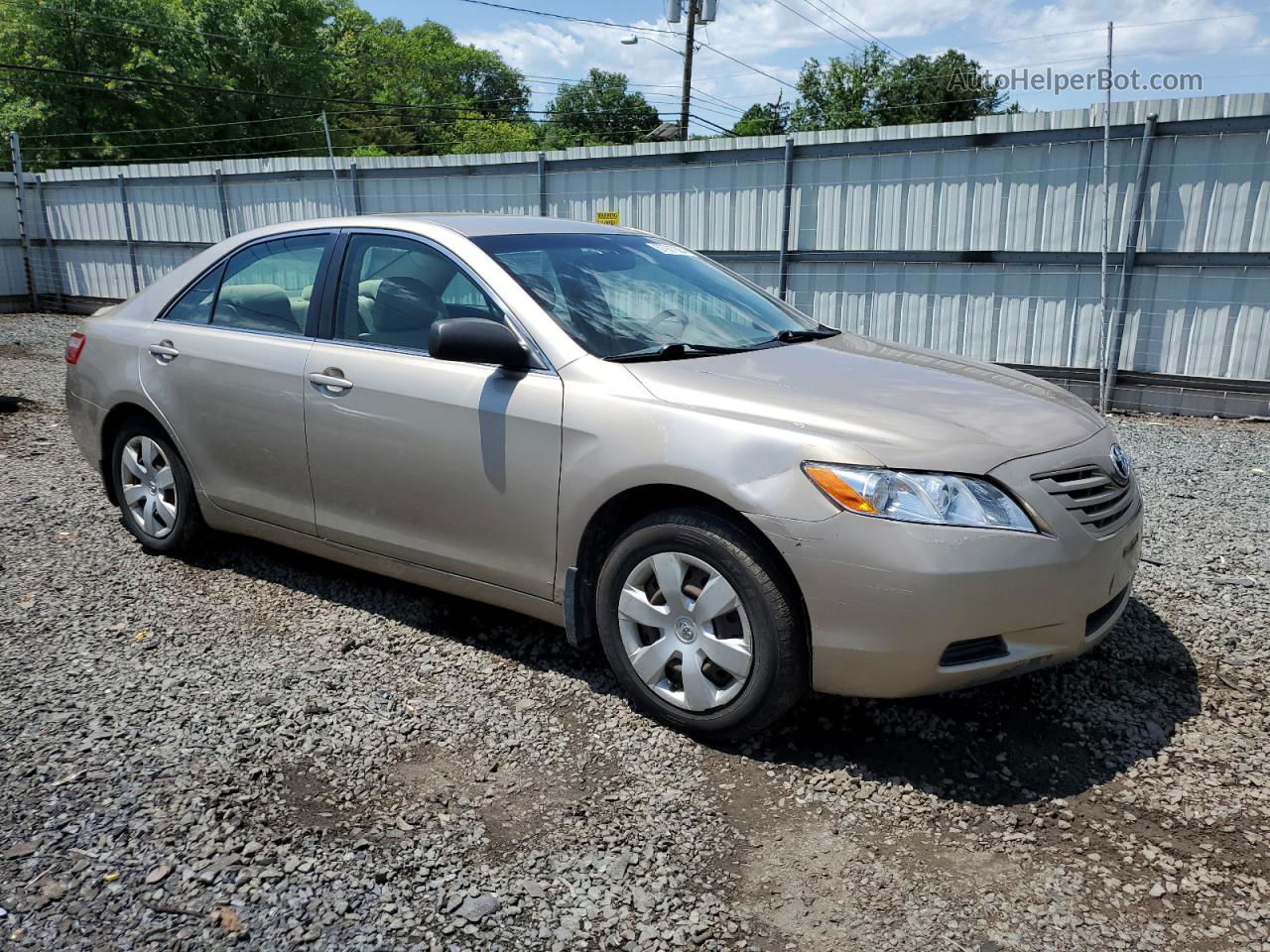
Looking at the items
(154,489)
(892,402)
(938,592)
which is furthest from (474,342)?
(154,489)

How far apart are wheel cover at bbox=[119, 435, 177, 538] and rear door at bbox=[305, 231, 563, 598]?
1.20m

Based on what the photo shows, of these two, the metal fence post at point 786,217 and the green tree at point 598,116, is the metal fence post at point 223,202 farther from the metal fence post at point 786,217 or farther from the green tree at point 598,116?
the green tree at point 598,116

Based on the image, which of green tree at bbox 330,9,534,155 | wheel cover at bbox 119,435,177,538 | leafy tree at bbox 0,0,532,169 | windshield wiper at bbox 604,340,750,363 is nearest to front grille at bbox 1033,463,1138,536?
windshield wiper at bbox 604,340,750,363

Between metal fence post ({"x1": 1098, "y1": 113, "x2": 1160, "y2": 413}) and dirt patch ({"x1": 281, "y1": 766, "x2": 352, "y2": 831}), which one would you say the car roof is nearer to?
dirt patch ({"x1": 281, "y1": 766, "x2": 352, "y2": 831})

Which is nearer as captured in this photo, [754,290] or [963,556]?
[963,556]

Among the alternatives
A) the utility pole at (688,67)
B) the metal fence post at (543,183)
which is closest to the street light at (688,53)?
the utility pole at (688,67)

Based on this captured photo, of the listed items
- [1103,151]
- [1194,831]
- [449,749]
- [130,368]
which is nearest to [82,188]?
[130,368]

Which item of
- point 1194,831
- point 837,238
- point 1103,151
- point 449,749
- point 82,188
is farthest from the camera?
point 82,188

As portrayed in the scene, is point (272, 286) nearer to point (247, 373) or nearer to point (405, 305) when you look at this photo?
point (247, 373)

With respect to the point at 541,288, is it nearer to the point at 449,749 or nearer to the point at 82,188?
the point at 449,749

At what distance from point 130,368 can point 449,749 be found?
2.82 meters

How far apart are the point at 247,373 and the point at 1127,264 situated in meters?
8.12

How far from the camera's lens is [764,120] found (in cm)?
6238

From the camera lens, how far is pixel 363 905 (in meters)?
2.43
